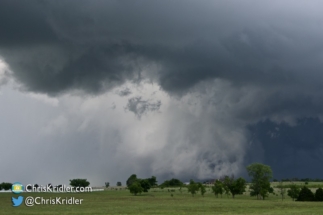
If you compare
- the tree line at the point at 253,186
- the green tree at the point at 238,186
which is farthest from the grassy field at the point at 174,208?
the green tree at the point at 238,186

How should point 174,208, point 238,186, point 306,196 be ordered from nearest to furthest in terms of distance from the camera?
Answer: point 174,208, point 306,196, point 238,186

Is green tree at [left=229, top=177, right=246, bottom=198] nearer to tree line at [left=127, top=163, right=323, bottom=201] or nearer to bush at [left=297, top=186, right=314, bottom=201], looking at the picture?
tree line at [left=127, top=163, right=323, bottom=201]

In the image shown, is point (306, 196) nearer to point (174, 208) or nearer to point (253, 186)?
point (253, 186)

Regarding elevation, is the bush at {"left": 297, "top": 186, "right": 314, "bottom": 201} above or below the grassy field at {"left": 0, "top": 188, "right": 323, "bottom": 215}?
below

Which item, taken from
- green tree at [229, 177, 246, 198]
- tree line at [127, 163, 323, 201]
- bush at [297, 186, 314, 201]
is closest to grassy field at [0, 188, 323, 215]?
bush at [297, 186, 314, 201]

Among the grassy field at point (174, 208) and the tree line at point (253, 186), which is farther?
the tree line at point (253, 186)

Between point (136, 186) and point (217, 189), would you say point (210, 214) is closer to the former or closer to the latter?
point (217, 189)

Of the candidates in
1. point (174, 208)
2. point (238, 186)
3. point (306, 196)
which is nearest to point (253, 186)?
point (238, 186)

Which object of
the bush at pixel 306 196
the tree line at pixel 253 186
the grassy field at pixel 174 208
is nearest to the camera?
the grassy field at pixel 174 208

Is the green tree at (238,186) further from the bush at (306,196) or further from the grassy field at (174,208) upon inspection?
the grassy field at (174,208)

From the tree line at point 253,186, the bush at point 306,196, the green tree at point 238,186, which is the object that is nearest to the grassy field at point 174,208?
the bush at point 306,196

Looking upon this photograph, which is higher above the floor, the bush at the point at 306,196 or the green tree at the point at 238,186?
the green tree at the point at 238,186

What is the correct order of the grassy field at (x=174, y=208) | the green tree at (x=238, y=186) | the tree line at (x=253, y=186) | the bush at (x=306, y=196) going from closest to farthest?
the grassy field at (x=174, y=208), the bush at (x=306, y=196), the tree line at (x=253, y=186), the green tree at (x=238, y=186)

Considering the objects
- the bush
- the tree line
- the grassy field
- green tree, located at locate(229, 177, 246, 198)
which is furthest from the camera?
green tree, located at locate(229, 177, 246, 198)
